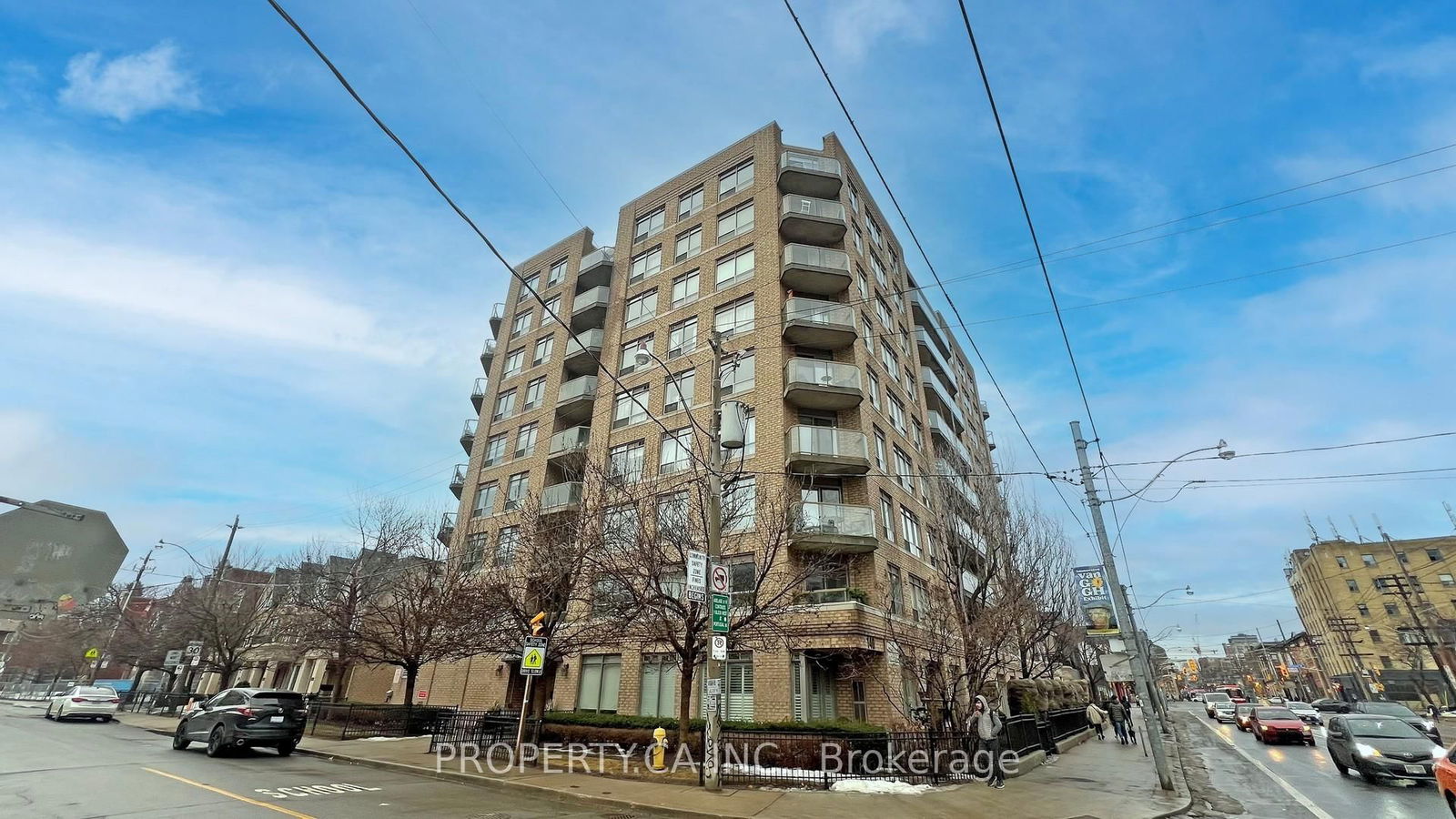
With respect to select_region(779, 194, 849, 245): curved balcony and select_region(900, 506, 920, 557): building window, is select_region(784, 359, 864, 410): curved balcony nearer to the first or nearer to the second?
select_region(900, 506, 920, 557): building window

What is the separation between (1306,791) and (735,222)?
26611mm

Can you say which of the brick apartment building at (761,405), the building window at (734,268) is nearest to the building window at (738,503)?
the brick apartment building at (761,405)

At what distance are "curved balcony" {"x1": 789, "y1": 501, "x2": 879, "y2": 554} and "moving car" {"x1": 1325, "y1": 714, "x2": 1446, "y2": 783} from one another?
12.3m

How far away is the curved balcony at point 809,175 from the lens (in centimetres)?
2922

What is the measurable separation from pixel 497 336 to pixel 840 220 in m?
24.0

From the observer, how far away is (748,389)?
81.9 ft

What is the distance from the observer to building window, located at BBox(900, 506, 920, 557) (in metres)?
26.2

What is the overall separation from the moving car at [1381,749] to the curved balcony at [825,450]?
1389cm

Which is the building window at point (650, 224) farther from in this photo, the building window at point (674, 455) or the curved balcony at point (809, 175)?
the building window at point (674, 455)

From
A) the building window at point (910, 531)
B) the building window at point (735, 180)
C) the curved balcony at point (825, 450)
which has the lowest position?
the building window at point (910, 531)

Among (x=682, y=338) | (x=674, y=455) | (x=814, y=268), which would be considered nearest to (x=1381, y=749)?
(x=674, y=455)

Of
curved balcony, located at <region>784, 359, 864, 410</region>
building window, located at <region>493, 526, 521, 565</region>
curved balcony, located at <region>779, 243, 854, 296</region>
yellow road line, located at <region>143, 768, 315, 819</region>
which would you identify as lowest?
yellow road line, located at <region>143, 768, 315, 819</region>

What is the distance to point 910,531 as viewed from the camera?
2719cm

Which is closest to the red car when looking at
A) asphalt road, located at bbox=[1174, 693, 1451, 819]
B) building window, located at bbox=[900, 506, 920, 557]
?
asphalt road, located at bbox=[1174, 693, 1451, 819]
